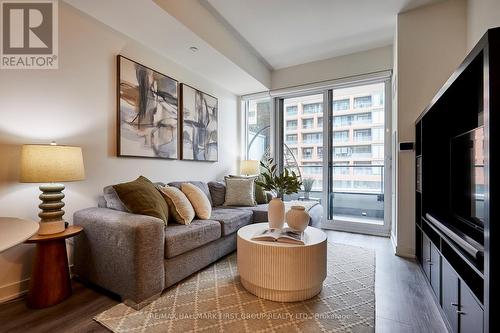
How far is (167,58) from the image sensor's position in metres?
3.18

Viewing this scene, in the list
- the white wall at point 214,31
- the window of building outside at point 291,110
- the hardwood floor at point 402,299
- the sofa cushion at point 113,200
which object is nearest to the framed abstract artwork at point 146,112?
the sofa cushion at point 113,200

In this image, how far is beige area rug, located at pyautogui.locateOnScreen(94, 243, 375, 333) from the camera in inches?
60.4

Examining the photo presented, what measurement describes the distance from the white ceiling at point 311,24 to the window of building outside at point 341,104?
2.43 ft

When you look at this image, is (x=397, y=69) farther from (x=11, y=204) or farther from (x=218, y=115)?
(x=11, y=204)

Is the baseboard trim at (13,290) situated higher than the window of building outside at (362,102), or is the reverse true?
the window of building outside at (362,102)

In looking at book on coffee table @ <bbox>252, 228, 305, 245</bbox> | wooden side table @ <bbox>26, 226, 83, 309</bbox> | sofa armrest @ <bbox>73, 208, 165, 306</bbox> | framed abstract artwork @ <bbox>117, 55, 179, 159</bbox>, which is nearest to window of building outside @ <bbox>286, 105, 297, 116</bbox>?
framed abstract artwork @ <bbox>117, 55, 179, 159</bbox>

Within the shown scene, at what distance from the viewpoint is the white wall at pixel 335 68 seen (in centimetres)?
366

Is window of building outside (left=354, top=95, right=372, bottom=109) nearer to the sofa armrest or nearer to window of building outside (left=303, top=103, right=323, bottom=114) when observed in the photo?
window of building outside (left=303, top=103, right=323, bottom=114)

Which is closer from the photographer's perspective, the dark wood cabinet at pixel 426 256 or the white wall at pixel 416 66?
the dark wood cabinet at pixel 426 256

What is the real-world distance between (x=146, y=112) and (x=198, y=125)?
94 cm

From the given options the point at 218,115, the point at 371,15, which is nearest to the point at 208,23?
the point at 218,115

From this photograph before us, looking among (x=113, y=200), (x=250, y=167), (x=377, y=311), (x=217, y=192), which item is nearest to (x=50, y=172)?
(x=113, y=200)

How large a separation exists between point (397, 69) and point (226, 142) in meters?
2.83

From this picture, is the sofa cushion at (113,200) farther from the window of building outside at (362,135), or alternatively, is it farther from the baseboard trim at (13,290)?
the window of building outside at (362,135)
